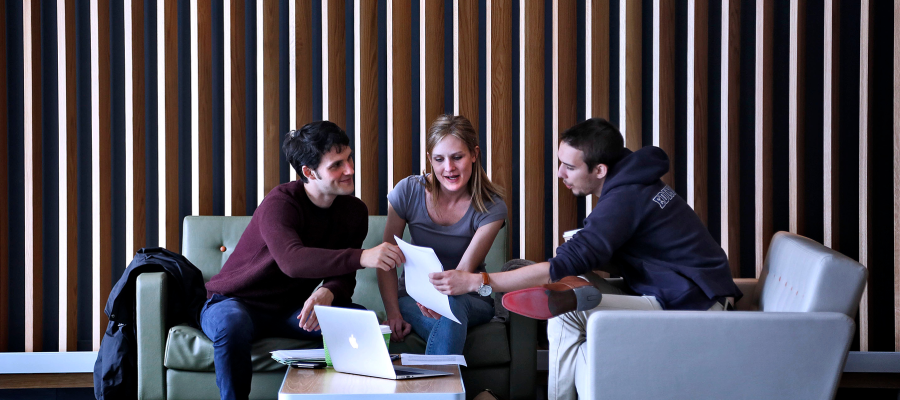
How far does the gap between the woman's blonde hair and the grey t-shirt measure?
0.03 metres

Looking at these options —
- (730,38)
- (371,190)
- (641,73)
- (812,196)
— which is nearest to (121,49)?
(371,190)

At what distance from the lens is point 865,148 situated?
2.86 meters

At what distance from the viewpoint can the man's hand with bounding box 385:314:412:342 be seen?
2215 mm

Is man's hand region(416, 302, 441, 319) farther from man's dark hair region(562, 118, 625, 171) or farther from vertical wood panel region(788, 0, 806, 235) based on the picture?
vertical wood panel region(788, 0, 806, 235)

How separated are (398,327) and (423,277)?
1.19 feet

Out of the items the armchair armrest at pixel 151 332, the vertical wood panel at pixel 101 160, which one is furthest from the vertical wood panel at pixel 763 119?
the vertical wood panel at pixel 101 160

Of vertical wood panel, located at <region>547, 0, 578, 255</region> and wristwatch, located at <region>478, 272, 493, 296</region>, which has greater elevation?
vertical wood panel, located at <region>547, 0, 578, 255</region>

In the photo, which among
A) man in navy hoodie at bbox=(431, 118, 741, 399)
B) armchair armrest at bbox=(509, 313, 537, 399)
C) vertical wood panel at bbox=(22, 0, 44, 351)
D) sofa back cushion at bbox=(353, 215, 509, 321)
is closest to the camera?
man in navy hoodie at bbox=(431, 118, 741, 399)

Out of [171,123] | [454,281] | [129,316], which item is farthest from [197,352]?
[171,123]

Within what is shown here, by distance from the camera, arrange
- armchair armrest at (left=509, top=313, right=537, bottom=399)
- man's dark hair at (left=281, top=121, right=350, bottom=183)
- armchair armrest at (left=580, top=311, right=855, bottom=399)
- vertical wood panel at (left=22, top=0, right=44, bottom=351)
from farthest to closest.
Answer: vertical wood panel at (left=22, top=0, right=44, bottom=351), armchair armrest at (left=509, top=313, right=537, bottom=399), man's dark hair at (left=281, top=121, right=350, bottom=183), armchair armrest at (left=580, top=311, right=855, bottom=399)

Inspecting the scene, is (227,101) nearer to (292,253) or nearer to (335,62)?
(335,62)

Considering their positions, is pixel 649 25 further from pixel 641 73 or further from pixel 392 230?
pixel 392 230

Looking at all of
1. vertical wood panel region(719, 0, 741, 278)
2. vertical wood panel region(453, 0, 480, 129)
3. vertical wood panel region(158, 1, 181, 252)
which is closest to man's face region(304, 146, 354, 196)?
vertical wood panel region(453, 0, 480, 129)

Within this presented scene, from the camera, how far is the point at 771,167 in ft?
9.61
